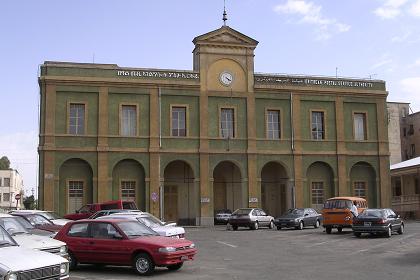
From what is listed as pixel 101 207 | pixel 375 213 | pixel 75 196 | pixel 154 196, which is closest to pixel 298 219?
pixel 375 213

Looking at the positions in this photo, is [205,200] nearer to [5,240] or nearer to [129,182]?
[129,182]

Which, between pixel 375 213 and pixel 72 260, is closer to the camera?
pixel 72 260

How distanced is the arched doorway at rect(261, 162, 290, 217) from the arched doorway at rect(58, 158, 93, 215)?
14.2 m

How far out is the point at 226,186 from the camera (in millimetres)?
45438

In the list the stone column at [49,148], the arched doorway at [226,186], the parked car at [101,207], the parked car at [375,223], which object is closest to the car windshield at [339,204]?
the parked car at [375,223]

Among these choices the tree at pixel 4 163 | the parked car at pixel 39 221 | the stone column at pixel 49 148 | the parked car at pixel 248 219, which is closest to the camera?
the parked car at pixel 39 221

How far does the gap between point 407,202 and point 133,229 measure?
4633 centimetres

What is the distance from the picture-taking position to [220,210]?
144 ft

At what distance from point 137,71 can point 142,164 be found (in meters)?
6.98

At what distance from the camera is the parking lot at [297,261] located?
1462 cm

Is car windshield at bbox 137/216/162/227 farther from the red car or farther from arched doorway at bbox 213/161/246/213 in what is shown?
arched doorway at bbox 213/161/246/213

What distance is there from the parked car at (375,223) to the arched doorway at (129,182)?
18602mm

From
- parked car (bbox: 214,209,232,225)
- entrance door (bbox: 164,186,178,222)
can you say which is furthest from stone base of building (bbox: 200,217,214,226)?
entrance door (bbox: 164,186,178,222)

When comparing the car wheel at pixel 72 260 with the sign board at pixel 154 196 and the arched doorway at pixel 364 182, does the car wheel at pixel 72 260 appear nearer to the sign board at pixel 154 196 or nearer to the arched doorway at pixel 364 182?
the sign board at pixel 154 196
